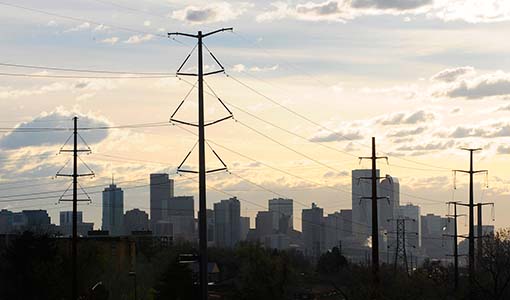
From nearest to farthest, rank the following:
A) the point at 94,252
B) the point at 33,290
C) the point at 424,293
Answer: the point at 424,293 → the point at 33,290 → the point at 94,252

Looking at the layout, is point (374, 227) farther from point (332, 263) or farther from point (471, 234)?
point (332, 263)

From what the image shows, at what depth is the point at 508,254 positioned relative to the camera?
81562 mm

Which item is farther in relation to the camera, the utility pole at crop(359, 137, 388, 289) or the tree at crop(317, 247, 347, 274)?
the tree at crop(317, 247, 347, 274)

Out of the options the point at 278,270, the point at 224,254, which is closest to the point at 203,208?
the point at 278,270

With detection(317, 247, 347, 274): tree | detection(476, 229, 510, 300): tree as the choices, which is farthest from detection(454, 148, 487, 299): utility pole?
detection(317, 247, 347, 274): tree

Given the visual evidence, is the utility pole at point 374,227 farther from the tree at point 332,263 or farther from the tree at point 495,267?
the tree at point 332,263

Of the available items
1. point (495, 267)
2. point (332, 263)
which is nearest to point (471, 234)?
point (495, 267)

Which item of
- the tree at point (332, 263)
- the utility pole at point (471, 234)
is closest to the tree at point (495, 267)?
the utility pole at point (471, 234)

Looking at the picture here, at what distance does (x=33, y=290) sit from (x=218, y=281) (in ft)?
227

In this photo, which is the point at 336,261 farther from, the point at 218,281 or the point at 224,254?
the point at 224,254

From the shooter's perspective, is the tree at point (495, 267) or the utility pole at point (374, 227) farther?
the tree at point (495, 267)

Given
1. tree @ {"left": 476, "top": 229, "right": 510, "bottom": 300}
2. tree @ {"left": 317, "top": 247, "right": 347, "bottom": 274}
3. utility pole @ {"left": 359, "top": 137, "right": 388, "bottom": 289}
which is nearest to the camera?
utility pole @ {"left": 359, "top": 137, "right": 388, "bottom": 289}

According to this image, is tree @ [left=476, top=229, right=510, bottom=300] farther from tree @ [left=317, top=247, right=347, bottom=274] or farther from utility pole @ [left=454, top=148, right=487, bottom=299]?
tree @ [left=317, top=247, right=347, bottom=274]

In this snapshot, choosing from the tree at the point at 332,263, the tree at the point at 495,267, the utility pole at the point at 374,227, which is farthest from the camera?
the tree at the point at 332,263
